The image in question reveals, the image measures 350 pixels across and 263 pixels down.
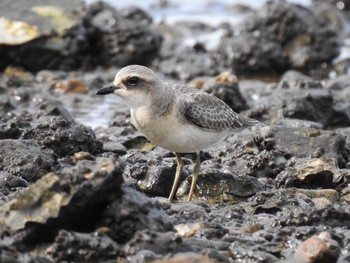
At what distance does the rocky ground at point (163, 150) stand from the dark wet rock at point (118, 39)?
1.1 inches

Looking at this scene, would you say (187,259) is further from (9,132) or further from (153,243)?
(9,132)

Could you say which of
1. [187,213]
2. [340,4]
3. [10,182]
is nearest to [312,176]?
[187,213]

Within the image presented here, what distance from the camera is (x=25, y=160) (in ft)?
31.9

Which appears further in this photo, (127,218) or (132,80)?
(132,80)

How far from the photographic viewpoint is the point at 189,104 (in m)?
9.66

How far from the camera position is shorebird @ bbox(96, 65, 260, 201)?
923 cm

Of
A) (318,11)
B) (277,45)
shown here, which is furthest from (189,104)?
(318,11)

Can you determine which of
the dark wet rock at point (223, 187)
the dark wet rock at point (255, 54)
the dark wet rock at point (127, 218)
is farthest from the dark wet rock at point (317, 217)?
the dark wet rock at point (255, 54)

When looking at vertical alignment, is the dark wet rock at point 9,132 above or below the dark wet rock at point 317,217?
below

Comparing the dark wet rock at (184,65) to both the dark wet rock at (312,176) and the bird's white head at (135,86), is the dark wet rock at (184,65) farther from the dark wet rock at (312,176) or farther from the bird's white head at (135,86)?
the bird's white head at (135,86)

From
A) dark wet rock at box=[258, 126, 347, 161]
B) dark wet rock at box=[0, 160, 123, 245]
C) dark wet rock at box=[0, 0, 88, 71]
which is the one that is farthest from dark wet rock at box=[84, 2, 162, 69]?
dark wet rock at box=[0, 160, 123, 245]

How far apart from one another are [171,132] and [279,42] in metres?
10.7

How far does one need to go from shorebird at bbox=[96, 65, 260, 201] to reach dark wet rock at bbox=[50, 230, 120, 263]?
2.43 m

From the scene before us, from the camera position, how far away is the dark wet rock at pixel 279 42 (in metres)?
19.1
